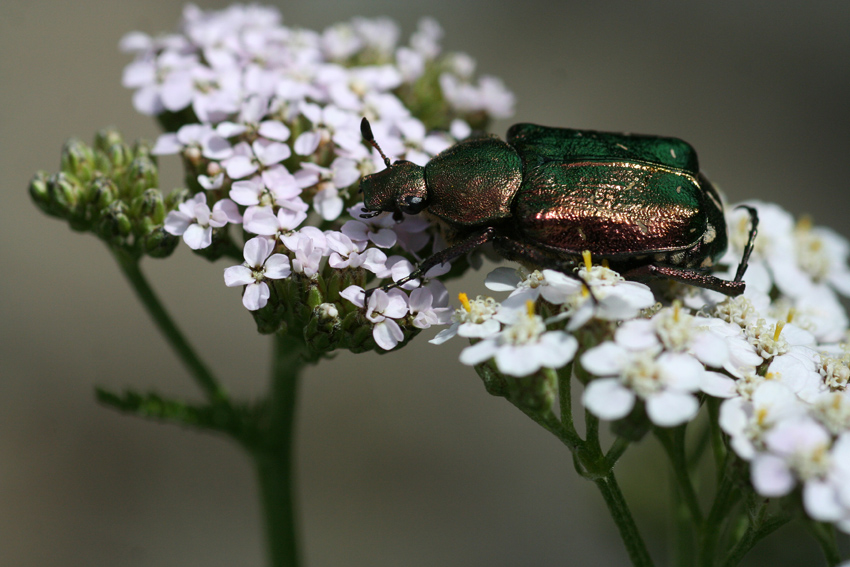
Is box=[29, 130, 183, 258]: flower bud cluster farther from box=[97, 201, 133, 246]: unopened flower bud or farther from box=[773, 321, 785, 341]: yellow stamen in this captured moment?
box=[773, 321, 785, 341]: yellow stamen

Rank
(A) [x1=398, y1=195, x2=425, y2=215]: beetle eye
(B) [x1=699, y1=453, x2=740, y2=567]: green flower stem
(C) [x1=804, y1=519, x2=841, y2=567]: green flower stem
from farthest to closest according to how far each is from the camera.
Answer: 1. (A) [x1=398, y1=195, x2=425, y2=215]: beetle eye
2. (B) [x1=699, y1=453, x2=740, y2=567]: green flower stem
3. (C) [x1=804, y1=519, x2=841, y2=567]: green flower stem

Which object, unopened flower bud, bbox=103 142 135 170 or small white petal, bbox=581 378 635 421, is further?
unopened flower bud, bbox=103 142 135 170

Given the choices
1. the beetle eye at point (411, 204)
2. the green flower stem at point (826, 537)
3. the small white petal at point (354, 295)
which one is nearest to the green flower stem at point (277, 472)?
the small white petal at point (354, 295)

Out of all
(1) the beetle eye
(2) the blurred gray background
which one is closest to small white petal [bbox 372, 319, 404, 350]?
(1) the beetle eye

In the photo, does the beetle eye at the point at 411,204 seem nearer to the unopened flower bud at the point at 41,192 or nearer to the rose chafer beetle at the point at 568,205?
the rose chafer beetle at the point at 568,205

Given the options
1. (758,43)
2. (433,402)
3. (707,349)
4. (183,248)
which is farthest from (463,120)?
(758,43)

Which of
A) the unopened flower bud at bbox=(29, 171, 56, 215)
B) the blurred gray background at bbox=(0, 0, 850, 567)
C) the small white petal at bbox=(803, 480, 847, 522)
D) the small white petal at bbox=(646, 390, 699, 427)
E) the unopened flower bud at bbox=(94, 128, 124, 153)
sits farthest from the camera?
the blurred gray background at bbox=(0, 0, 850, 567)

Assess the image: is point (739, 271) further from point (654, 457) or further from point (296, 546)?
point (296, 546)
